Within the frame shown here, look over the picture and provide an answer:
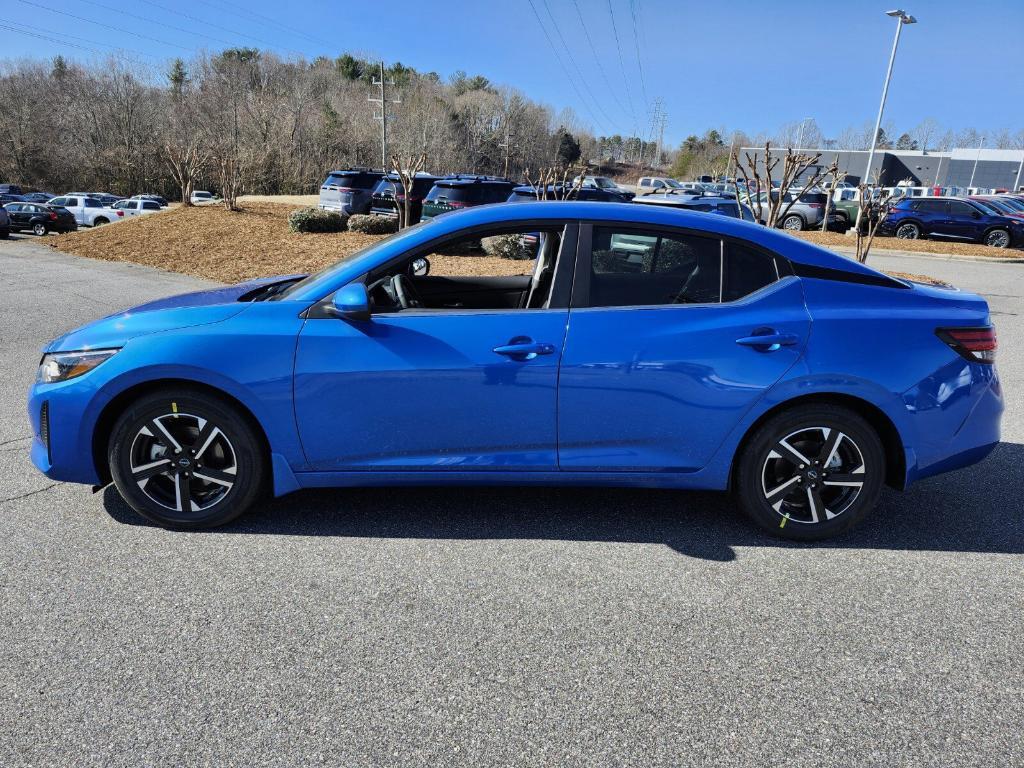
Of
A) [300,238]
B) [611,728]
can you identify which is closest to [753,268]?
[611,728]

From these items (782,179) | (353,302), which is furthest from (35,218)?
(353,302)

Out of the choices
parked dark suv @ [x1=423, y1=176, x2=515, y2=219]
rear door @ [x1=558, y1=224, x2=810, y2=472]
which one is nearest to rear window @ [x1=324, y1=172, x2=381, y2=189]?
parked dark suv @ [x1=423, y1=176, x2=515, y2=219]

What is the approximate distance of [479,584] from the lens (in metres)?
3.20

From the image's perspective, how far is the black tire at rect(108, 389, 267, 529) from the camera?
3449 millimetres

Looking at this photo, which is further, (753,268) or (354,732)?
(753,268)

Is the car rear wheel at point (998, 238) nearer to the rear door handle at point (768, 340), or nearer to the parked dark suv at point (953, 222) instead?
the parked dark suv at point (953, 222)

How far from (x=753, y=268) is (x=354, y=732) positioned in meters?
2.73

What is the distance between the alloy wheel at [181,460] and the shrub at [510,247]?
1.70 meters

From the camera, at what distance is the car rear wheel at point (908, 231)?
2539 cm

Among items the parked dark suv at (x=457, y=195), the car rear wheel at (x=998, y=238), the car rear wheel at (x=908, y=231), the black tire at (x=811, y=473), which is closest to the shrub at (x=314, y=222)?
the parked dark suv at (x=457, y=195)

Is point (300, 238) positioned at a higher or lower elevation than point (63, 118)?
lower

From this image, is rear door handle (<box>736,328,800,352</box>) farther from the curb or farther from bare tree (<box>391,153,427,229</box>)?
the curb

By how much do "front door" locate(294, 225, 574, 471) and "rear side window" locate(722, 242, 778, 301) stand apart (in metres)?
0.83

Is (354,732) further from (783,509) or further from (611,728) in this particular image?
(783,509)
